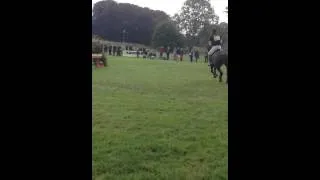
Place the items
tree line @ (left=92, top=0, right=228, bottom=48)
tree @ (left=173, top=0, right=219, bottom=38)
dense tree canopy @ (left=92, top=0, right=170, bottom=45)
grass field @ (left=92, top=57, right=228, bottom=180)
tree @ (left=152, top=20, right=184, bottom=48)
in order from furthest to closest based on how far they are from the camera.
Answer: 1. dense tree canopy @ (left=92, top=0, right=170, bottom=45)
2. tree @ (left=173, top=0, right=219, bottom=38)
3. tree line @ (left=92, top=0, right=228, bottom=48)
4. tree @ (left=152, top=20, right=184, bottom=48)
5. grass field @ (left=92, top=57, right=228, bottom=180)

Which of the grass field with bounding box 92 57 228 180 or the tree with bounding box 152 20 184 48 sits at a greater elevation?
the tree with bounding box 152 20 184 48

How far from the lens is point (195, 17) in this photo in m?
43.3

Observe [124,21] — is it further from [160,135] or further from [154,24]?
[160,135]

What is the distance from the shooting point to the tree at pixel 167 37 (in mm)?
40781

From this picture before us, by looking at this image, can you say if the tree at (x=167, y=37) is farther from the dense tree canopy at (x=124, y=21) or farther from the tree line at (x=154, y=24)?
the dense tree canopy at (x=124, y=21)

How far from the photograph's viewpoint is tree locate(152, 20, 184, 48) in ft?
134

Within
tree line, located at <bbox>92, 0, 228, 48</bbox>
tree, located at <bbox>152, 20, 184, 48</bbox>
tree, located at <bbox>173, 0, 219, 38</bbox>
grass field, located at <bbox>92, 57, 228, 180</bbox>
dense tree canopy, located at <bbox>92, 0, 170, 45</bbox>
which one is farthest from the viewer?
dense tree canopy, located at <bbox>92, 0, 170, 45</bbox>

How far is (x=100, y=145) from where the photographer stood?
546 centimetres

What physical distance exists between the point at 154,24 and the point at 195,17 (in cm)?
849

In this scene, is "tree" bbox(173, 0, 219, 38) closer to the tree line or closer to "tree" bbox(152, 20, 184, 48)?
the tree line

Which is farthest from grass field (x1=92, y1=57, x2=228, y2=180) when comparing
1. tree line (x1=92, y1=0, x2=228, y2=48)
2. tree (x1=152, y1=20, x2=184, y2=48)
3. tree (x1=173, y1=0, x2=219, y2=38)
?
tree (x1=173, y1=0, x2=219, y2=38)

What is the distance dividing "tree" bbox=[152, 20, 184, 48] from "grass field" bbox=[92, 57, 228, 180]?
1160 inches

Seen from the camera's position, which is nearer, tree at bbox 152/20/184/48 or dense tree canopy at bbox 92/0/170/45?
tree at bbox 152/20/184/48
